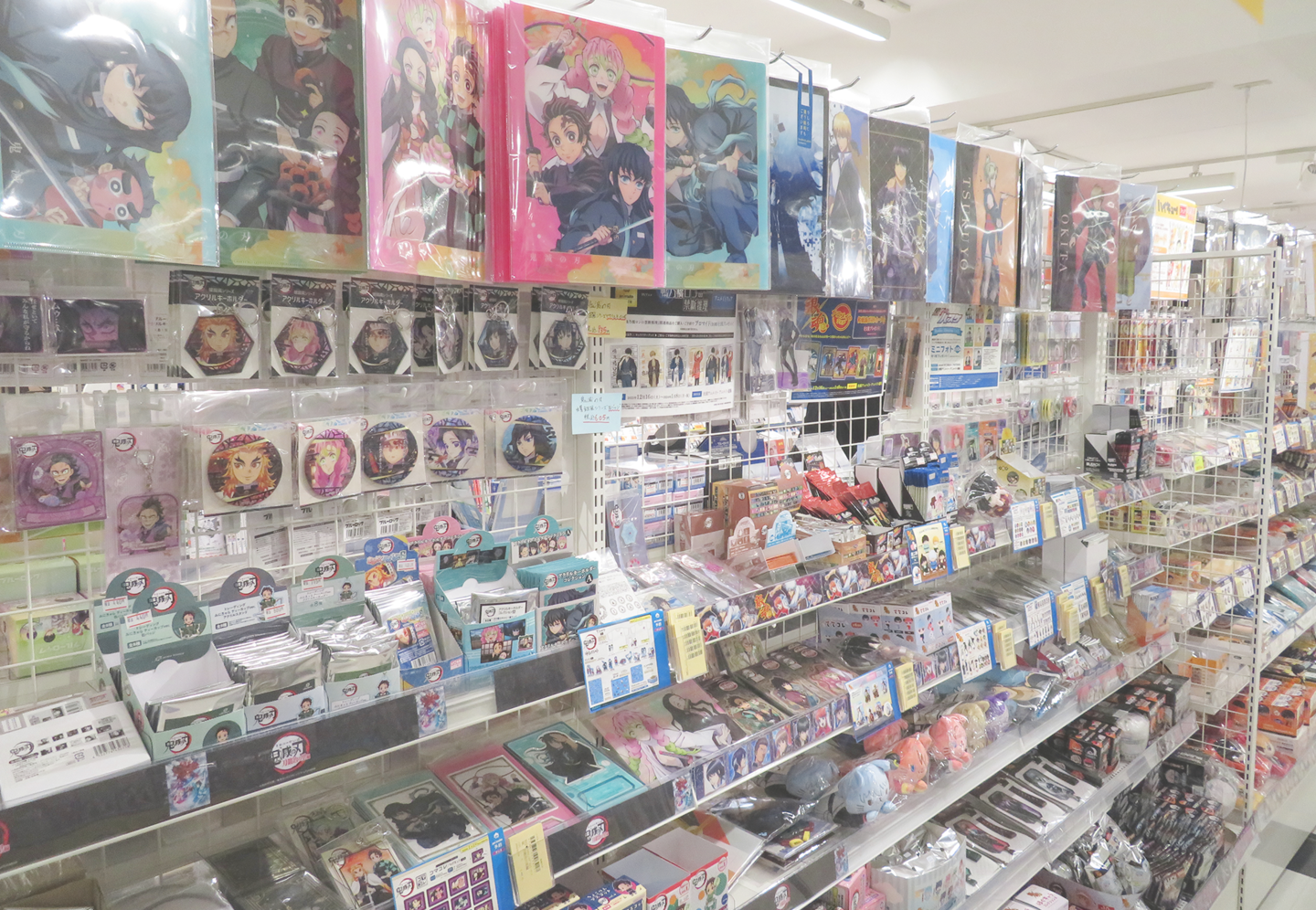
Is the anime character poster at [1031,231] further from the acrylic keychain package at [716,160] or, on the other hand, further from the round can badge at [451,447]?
the round can badge at [451,447]

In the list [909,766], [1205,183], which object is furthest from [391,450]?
[1205,183]

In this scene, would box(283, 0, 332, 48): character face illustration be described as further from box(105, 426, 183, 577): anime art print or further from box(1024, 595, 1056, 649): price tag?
box(1024, 595, 1056, 649): price tag

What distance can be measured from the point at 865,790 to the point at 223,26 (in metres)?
1.87

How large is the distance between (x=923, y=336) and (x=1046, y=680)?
1.10 metres

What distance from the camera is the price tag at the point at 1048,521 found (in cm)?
237

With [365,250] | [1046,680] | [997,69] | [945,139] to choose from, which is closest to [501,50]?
[365,250]

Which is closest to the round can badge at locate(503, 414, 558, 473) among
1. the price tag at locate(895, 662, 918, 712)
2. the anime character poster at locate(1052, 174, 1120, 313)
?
the price tag at locate(895, 662, 918, 712)

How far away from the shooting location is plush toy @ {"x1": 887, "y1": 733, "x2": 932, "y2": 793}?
2104 millimetres

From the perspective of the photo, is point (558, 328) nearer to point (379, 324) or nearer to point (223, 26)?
point (379, 324)

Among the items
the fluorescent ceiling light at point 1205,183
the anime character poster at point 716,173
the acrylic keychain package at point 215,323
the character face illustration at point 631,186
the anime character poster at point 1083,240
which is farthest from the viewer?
the fluorescent ceiling light at point 1205,183

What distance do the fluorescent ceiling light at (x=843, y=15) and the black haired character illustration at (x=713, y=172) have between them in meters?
2.67

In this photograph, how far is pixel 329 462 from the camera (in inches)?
50.4

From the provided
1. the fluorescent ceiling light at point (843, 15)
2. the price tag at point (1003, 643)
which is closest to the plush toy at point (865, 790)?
the price tag at point (1003, 643)

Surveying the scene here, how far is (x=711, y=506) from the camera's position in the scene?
200cm
